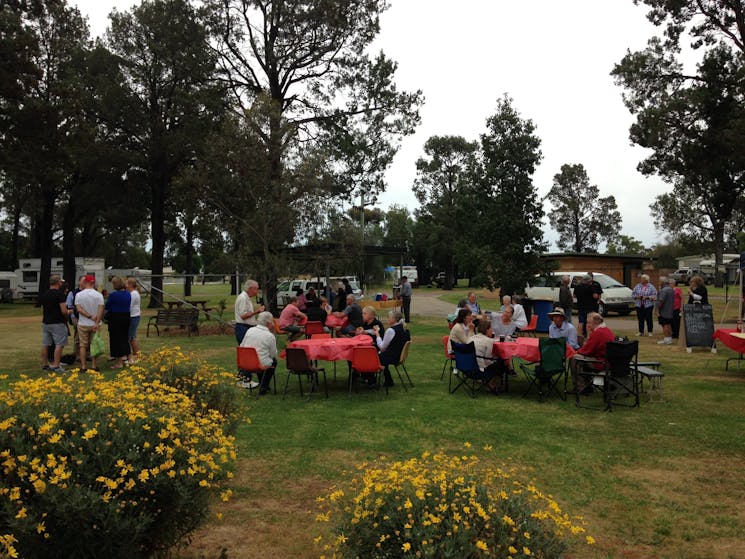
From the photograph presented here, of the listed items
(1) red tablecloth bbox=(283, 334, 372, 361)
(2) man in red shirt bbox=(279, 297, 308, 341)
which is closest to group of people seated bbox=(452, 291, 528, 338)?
(1) red tablecloth bbox=(283, 334, 372, 361)

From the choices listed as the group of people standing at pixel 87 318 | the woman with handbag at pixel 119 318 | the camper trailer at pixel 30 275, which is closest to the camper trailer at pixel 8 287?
the camper trailer at pixel 30 275

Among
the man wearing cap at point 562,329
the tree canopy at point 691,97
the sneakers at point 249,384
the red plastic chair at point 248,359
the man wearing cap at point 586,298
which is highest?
the tree canopy at point 691,97

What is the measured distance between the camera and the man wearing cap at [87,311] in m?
10.2

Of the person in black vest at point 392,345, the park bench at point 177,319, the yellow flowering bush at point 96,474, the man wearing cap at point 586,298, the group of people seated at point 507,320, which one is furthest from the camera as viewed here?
the park bench at point 177,319

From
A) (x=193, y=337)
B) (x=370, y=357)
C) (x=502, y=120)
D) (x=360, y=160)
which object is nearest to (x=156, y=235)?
(x=360, y=160)

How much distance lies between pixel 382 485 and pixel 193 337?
48.5 ft

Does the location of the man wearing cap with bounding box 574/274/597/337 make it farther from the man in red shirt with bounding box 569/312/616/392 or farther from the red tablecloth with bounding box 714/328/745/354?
the man in red shirt with bounding box 569/312/616/392

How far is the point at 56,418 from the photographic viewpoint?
2.98m

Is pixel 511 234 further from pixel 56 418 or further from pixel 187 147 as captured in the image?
pixel 187 147

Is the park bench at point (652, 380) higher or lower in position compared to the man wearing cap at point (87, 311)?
lower

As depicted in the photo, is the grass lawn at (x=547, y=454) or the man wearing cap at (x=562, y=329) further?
the man wearing cap at (x=562, y=329)

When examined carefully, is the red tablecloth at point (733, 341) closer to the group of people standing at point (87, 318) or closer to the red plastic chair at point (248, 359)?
the red plastic chair at point (248, 359)

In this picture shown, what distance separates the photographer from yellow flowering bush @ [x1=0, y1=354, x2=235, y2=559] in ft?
8.67

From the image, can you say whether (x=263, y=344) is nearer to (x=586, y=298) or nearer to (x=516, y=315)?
(x=516, y=315)
